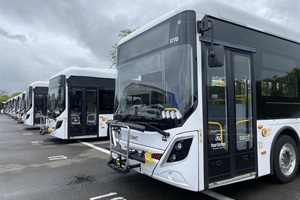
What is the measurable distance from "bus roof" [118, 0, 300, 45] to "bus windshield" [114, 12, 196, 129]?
0.48 ft

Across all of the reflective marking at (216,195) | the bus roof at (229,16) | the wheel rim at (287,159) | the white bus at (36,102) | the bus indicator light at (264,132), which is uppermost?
the bus roof at (229,16)

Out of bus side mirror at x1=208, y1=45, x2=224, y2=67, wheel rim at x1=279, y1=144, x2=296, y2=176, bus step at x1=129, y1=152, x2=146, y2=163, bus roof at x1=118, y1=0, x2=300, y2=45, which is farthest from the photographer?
wheel rim at x1=279, y1=144, x2=296, y2=176

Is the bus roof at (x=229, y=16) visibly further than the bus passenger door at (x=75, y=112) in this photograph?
No

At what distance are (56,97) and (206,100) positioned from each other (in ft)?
29.4

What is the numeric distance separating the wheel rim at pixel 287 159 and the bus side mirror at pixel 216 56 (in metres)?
2.74

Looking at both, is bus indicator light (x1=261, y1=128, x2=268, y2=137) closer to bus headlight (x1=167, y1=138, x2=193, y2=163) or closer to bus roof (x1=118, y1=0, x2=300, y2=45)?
bus headlight (x1=167, y1=138, x2=193, y2=163)

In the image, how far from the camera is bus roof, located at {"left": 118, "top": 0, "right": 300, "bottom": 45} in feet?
12.2

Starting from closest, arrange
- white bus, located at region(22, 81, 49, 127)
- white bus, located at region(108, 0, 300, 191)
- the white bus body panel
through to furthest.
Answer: white bus, located at region(108, 0, 300, 191) < the white bus body panel < white bus, located at region(22, 81, 49, 127)

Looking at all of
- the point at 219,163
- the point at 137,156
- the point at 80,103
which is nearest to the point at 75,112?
the point at 80,103

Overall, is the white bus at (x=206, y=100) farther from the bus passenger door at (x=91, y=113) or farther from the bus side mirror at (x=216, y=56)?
the bus passenger door at (x=91, y=113)

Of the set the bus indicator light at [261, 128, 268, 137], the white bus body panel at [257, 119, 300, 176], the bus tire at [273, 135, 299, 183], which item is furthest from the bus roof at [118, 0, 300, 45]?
the bus tire at [273, 135, 299, 183]

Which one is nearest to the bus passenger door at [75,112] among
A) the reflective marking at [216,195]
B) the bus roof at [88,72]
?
the bus roof at [88,72]

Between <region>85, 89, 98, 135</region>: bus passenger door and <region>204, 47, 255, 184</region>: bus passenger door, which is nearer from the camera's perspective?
<region>204, 47, 255, 184</region>: bus passenger door

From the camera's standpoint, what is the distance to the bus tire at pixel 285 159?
4.71 m
